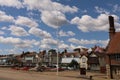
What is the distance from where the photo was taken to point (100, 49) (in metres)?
122

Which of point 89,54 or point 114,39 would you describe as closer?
point 114,39

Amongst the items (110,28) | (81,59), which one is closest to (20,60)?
(81,59)

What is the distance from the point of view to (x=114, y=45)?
68062 millimetres

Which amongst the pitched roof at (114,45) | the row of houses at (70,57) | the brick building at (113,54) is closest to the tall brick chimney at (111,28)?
the brick building at (113,54)

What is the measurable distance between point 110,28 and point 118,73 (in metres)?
12.7

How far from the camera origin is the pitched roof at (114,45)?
216ft

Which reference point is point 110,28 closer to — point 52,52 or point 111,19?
point 111,19

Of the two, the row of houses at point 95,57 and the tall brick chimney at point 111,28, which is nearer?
the row of houses at point 95,57

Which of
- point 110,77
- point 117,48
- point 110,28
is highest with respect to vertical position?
point 110,28

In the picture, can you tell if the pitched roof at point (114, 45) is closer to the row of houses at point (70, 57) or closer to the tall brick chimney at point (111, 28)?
the tall brick chimney at point (111, 28)

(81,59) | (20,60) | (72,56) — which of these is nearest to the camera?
(81,59)

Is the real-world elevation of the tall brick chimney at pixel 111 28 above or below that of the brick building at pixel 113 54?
above

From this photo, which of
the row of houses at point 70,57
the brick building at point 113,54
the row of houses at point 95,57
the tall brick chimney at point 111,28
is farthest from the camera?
the row of houses at point 70,57

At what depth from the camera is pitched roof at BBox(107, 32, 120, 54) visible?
65.9 meters
